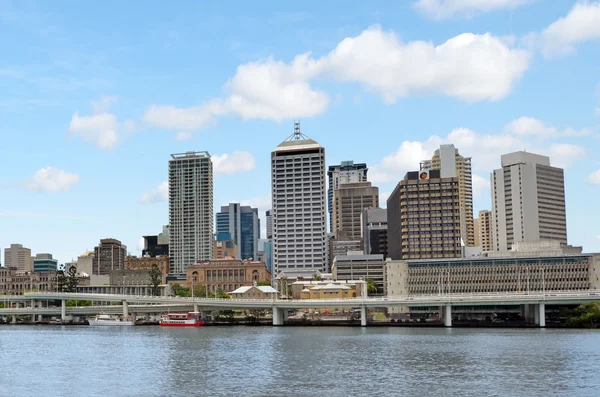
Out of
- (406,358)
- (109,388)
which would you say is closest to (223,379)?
(109,388)

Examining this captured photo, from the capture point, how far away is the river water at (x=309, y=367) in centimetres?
7794

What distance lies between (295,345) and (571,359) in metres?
47.5

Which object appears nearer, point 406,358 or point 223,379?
point 223,379

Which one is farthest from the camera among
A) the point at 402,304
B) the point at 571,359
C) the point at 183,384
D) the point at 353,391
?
the point at 402,304

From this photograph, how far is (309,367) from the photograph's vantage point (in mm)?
96688

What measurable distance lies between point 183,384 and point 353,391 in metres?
18.9

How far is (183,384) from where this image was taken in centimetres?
8256

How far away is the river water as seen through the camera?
77.9 metres

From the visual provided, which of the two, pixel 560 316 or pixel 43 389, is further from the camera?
pixel 560 316

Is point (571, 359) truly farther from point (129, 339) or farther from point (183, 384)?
point (129, 339)

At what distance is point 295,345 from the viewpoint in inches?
5182

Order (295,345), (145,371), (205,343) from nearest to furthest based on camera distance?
1. (145,371)
2. (295,345)
3. (205,343)

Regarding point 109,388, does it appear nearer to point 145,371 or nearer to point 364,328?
point 145,371

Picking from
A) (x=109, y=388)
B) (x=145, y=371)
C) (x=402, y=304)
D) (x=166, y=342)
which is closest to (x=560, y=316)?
(x=402, y=304)
